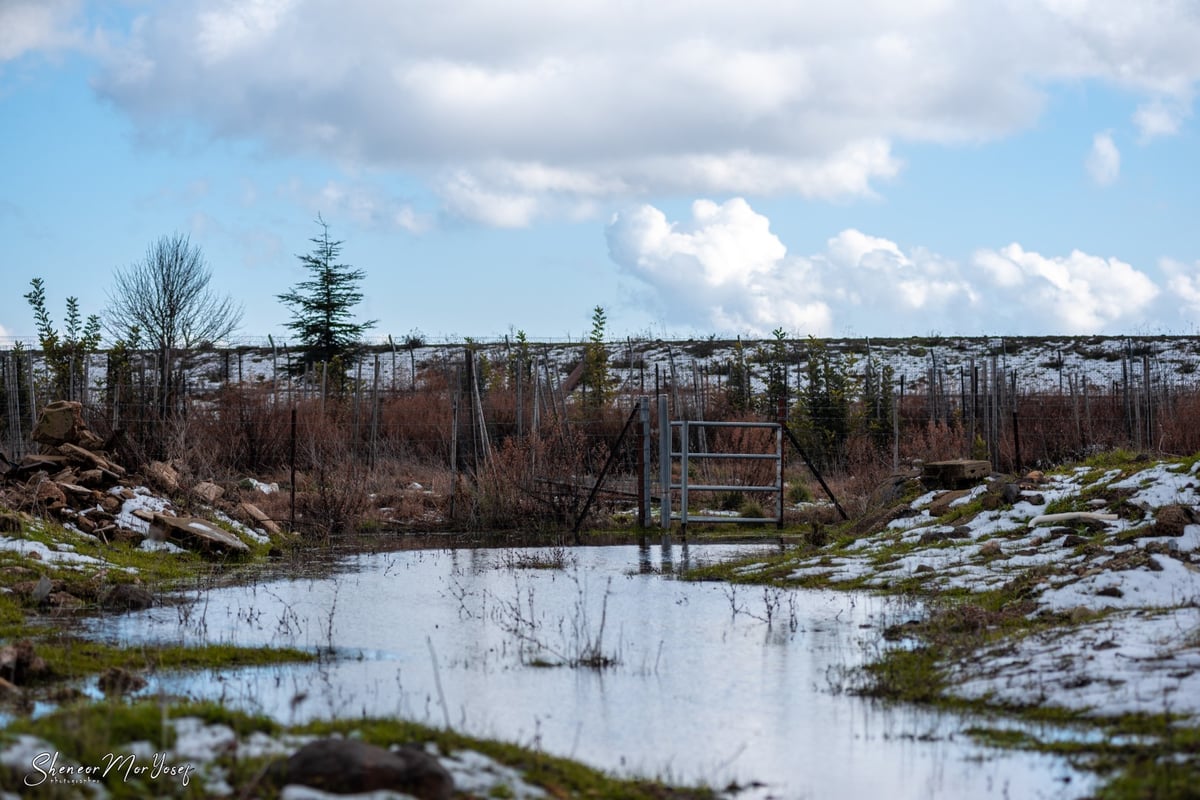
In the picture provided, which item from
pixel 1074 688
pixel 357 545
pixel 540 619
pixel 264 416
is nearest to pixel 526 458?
pixel 357 545

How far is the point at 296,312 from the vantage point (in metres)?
35.7

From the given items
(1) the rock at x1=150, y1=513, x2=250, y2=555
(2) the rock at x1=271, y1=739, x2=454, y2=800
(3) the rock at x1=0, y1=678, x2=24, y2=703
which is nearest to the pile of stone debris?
(1) the rock at x1=150, y1=513, x2=250, y2=555

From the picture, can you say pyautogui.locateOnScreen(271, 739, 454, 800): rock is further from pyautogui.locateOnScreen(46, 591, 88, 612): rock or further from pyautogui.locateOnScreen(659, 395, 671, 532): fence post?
pyautogui.locateOnScreen(659, 395, 671, 532): fence post

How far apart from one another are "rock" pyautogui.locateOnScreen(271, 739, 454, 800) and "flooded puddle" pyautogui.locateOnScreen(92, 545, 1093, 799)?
0.86 meters

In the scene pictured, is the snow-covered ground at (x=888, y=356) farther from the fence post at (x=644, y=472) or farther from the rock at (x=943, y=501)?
the rock at (x=943, y=501)

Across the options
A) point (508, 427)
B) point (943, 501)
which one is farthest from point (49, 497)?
point (508, 427)

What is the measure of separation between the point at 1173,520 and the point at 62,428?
13.4 metres

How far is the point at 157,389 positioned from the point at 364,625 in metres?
11.7

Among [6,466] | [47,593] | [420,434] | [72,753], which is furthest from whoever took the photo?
[420,434]

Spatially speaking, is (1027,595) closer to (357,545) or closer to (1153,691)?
(1153,691)

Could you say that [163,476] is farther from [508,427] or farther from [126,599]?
[508,427]

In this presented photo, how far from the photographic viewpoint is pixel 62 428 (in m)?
15.8

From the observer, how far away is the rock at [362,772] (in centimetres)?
427

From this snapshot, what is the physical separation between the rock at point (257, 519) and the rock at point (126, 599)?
559 cm
